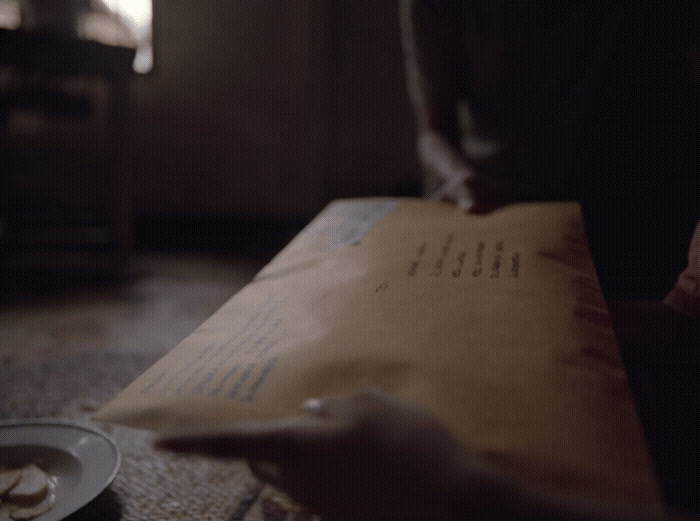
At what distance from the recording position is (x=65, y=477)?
496mm

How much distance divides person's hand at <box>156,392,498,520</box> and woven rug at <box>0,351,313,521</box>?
22 cm

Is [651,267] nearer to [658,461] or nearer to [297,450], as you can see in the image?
[658,461]

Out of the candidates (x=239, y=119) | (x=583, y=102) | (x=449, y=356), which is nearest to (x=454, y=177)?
(x=583, y=102)

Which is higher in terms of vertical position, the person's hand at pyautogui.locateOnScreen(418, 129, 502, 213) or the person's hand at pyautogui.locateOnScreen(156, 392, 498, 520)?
the person's hand at pyautogui.locateOnScreen(418, 129, 502, 213)

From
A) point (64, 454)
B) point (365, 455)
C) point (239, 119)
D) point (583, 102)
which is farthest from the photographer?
point (239, 119)

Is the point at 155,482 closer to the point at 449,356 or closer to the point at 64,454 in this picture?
the point at 64,454

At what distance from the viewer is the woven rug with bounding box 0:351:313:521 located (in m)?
0.49

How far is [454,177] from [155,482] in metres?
0.42

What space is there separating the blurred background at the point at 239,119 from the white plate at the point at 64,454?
147 cm

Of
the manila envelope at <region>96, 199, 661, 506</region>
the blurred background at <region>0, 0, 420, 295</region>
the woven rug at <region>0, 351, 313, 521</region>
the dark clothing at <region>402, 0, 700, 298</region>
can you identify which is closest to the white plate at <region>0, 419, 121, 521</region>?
the woven rug at <region>0, 351, 313, 521</region>

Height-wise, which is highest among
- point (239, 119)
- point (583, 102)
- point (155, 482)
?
point (583, 102)

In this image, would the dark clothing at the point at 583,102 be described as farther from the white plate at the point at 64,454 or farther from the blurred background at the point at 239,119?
the blurred background at the point at 239,119

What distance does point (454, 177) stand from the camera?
619 millimetres

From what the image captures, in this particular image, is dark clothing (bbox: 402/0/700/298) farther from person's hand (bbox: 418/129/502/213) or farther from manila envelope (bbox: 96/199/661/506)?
manila envelope (bbox: 96/199/661/506)
